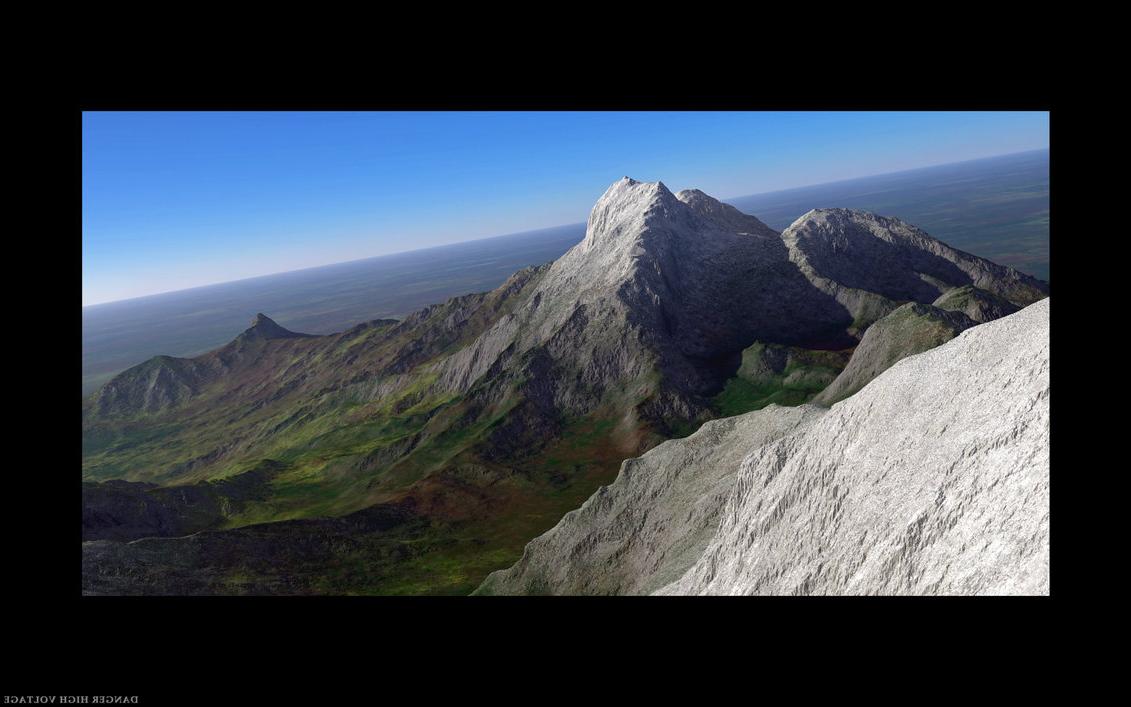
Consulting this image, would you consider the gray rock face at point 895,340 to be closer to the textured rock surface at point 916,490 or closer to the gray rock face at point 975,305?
the gray rock face at point 975,305

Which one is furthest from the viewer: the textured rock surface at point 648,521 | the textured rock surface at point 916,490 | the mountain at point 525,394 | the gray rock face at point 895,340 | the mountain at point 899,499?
the gray rock face at point 895,340

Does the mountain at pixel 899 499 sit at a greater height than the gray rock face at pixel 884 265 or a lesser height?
lesser

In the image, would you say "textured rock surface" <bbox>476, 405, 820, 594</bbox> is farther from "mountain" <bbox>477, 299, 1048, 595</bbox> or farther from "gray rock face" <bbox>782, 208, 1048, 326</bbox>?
"gray rock face" <bbox>782, 208, 1048, 326</bbox>

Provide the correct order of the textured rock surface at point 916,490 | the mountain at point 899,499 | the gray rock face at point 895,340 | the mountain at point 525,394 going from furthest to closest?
the gray rock face at point 895,340 < the mountain at point 525,394 < the mountain at point 899,499 < the textured rock surface at point 916,490

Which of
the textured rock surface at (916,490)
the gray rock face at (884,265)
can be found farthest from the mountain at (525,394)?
the textured rock surface at (916,490)

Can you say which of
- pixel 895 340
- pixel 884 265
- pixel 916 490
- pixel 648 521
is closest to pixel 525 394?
pixel 895 340

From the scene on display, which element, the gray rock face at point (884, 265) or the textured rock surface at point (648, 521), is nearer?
the textured rock surface at point (648, 521)

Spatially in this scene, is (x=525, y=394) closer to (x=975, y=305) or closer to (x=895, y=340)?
(x=895, y=340)

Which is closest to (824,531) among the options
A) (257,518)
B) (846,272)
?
(257,518)
